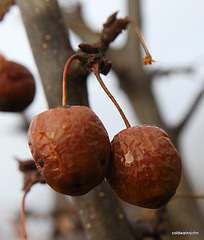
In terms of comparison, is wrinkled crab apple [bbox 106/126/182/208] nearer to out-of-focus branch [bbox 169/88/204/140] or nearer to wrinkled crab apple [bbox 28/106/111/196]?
wrinkled crab apple [bbox 28/106/111/196]

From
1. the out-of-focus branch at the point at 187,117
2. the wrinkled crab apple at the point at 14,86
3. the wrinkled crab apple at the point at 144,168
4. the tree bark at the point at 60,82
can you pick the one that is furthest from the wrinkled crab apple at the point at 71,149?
the out-of-focus branch at the point at 187,117

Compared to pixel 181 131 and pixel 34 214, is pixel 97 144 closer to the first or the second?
pixel 181 131

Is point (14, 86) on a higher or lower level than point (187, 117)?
higher

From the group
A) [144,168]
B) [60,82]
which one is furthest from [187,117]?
[144,168]

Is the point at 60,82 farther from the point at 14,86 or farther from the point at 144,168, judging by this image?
the point at 144,168

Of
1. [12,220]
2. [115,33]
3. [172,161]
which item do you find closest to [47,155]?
[172,161]

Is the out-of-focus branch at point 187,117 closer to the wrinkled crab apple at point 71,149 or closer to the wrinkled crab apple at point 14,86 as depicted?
the wrinkled crab apple at point 14,86
